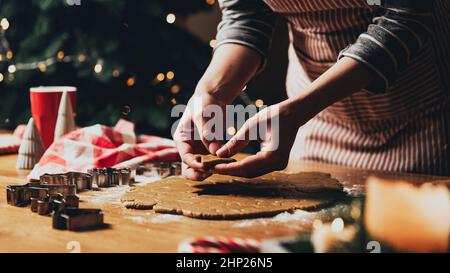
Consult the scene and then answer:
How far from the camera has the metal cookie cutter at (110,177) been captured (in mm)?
1480

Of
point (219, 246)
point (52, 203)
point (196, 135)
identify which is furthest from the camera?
point (196, 135)

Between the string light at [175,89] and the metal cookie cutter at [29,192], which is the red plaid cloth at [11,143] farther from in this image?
the string light at [175,89]

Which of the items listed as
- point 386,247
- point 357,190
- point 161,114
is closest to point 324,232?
point 386,247

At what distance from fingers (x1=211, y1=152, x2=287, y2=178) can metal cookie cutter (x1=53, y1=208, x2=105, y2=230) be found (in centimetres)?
34

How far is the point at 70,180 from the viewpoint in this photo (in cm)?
145

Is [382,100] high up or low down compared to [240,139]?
up

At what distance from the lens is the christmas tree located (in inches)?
116

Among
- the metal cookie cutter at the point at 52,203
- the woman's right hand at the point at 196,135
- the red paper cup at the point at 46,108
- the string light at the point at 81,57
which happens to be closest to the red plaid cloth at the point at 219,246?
the metal cookie cutter at the point at 52,203

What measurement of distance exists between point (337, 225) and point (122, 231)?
15.7 inches

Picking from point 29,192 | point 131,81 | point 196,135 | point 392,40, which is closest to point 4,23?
point 131,81

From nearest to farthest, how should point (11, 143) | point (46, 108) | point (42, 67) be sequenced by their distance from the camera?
point (46, 108) → point (11, 143) → point (42, 67)

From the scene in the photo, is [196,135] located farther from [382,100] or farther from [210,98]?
[382,100]

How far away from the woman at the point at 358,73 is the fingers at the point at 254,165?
43 millimetres

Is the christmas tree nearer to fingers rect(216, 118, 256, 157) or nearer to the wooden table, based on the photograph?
fingers rect(216, 118, 256, 157)
